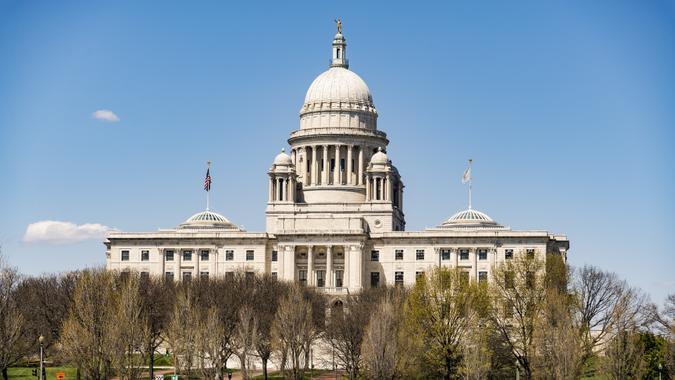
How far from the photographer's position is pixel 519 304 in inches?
5807

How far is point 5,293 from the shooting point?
13862cm

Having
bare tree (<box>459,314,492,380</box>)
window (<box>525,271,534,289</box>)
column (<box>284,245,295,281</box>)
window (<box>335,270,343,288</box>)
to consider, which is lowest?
bare tree (<box>459,314,492,380</box>)

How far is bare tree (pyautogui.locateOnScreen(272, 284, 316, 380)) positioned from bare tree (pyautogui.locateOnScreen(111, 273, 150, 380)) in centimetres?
1467

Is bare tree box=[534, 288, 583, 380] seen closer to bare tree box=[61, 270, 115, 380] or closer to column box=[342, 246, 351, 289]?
bare tree box=[61, 270, 115, 380]

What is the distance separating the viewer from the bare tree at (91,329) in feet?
416

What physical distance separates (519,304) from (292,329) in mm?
23399

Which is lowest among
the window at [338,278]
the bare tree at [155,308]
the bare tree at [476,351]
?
the bare tree at [476,351]

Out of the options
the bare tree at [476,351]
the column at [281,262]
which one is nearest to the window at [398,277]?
the column at [281,262]

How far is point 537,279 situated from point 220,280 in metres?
43.6

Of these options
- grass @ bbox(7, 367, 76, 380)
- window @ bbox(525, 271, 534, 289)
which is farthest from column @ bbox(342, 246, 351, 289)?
grass @ bbox(7, 367, 76, 380)

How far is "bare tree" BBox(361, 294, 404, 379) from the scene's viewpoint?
435ft

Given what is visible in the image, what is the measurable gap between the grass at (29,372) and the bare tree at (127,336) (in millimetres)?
13990

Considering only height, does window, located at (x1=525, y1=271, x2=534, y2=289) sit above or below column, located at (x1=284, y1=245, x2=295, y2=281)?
below

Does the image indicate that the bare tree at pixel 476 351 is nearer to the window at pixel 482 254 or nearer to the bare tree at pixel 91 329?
the bare tree at pixel 91 329
